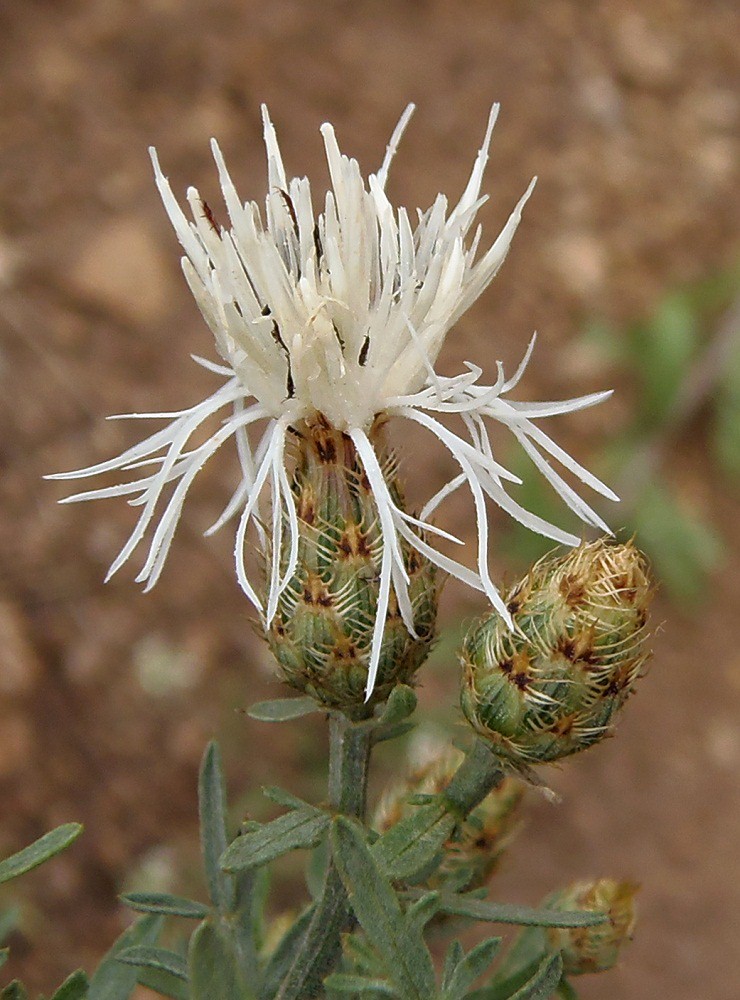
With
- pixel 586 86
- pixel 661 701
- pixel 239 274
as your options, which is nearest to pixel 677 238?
pixel 586 86

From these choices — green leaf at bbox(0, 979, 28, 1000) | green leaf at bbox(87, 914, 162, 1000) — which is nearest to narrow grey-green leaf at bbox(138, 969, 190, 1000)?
green leaf at bbox(87, 914, 162, 1000)

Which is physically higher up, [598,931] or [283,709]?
[283,709]

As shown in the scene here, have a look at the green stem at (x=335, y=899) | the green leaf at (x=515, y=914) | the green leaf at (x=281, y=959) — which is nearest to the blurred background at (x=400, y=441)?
the green leaf at (x=281, y=959)

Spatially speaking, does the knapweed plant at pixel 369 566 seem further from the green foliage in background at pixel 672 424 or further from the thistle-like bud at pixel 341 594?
the green foliage in background at pixel 672 424

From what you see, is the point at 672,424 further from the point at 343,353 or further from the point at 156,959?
the point at 156,959

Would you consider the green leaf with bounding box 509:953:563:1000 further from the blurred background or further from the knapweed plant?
the blurred background

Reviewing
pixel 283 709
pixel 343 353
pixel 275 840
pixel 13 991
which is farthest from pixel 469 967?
pixel 343 353
